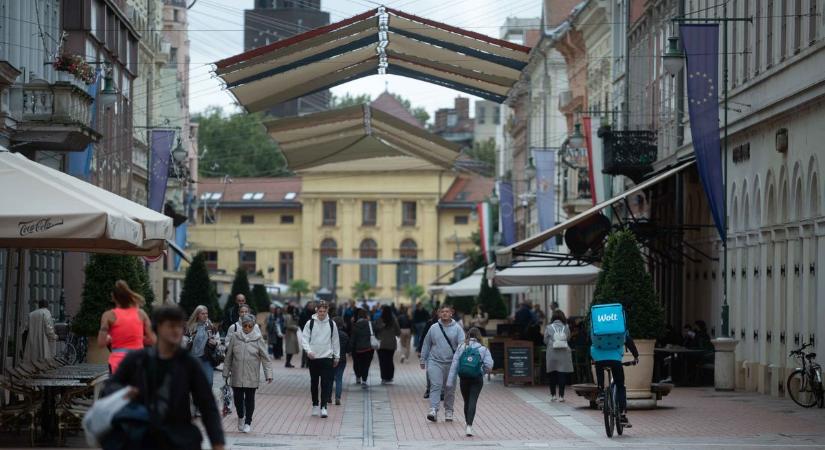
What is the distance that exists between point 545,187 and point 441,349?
30.5 metres

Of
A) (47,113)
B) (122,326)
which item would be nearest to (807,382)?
(122,326)

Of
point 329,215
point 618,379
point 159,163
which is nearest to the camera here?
point 618,379

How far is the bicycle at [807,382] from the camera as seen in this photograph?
83.4 feet

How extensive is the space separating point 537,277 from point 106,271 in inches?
597

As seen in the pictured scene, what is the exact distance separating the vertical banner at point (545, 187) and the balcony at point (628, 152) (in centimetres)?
964

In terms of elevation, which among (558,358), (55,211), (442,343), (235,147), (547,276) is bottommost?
(558,358)

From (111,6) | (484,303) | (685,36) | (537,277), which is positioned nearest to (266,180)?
(484,303)

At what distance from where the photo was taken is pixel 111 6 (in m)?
43.9

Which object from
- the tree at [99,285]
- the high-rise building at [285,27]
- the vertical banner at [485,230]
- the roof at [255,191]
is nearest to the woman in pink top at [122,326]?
the tree at [99,285]

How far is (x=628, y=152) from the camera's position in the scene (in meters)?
40.5

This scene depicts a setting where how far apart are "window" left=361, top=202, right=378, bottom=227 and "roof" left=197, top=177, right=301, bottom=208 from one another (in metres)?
4.78

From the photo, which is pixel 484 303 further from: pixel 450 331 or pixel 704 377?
pixel 450 331

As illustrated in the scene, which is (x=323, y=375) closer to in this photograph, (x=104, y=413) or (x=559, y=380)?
(x=559, y=380)

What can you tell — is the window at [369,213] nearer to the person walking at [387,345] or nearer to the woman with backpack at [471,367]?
the person walking at [387,345]
